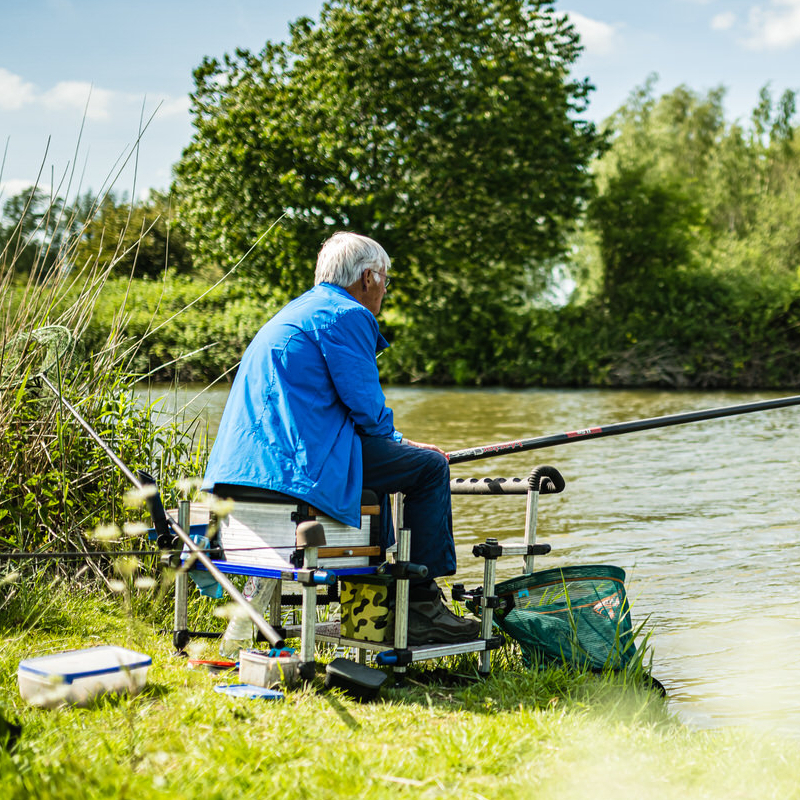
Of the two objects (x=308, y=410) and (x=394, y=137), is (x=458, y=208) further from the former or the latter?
(x=308, y=410)

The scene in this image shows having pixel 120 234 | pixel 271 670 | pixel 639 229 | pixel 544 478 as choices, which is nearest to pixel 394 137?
pixel 639 229

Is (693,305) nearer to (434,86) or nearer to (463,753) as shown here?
(434,86)

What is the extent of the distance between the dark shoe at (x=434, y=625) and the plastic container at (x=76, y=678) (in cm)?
94

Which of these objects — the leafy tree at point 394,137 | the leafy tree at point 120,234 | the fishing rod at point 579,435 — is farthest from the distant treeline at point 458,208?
the fishing rod at point 579,435

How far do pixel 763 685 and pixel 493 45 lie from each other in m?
23.7

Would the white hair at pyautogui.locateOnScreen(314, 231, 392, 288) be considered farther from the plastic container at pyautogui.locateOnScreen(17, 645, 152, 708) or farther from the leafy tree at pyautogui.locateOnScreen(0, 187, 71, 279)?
the leafy tree at pyautogui.locateOnScreen(0, 187, 71, 279)

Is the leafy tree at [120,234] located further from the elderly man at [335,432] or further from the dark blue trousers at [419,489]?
the dark blue trousers at [419,489]

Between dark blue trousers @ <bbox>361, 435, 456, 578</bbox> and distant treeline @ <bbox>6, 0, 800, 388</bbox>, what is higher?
distant treeline @ <bbox>6, 0, 800, 388</bbox>

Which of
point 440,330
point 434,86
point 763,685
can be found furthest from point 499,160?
point 763,685

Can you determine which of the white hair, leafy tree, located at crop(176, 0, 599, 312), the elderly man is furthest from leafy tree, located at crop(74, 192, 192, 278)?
leafy tree, located at crop(176, 0, 599, 312)

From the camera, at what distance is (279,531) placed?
3.31 m

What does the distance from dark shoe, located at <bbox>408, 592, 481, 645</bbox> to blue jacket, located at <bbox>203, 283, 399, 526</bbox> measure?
1.46 ft

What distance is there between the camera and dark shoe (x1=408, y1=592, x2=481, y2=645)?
11.5 ft

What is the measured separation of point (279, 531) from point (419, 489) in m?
0.55
